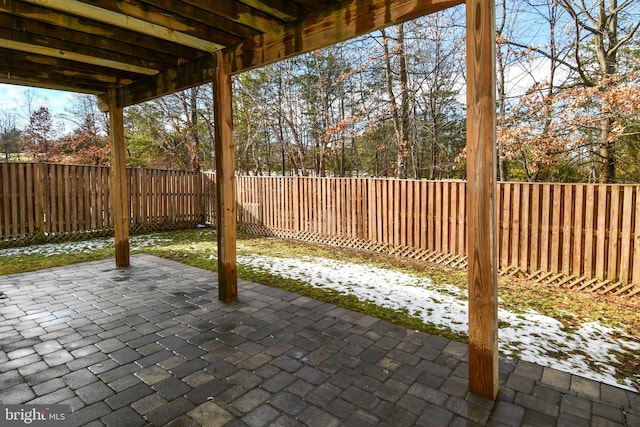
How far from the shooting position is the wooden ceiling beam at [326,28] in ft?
7.35

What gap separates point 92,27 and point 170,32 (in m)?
0.65

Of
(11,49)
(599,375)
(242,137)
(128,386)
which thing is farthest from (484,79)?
(242,137)

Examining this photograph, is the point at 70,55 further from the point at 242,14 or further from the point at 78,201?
the point at 78,201

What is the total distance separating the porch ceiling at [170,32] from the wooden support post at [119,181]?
814mm

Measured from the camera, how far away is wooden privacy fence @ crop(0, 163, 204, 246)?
6672 millimetres

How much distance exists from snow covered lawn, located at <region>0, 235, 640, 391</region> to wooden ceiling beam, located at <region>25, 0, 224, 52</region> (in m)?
3.08

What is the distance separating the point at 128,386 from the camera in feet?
6.91

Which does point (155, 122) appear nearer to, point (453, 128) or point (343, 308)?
point (453, 128)

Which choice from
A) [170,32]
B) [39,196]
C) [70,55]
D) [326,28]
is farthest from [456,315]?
[39,196]

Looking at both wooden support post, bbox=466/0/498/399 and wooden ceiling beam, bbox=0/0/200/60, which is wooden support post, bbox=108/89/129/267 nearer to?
wooden ceiling beam, bbox=0/0/200/60

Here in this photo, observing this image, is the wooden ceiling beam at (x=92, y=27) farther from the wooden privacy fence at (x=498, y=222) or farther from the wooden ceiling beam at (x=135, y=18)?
the wooden privacy fence at (x=498, y=222)

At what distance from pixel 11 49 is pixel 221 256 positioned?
287 cm

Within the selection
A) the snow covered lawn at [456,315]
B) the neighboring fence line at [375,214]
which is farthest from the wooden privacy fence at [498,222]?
the snow covered lawn at [456,315]

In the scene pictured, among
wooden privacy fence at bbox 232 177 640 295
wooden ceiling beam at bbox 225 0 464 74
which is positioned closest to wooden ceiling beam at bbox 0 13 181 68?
wooden ceiling beam at bbox 225 0 464 74
